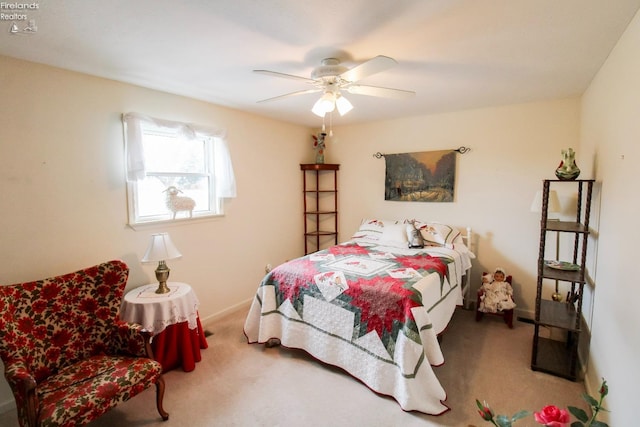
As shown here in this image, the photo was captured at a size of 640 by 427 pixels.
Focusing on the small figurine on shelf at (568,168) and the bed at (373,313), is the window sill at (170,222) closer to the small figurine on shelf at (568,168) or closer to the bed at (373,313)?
the bed at (373,313)

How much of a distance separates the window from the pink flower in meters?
2.83

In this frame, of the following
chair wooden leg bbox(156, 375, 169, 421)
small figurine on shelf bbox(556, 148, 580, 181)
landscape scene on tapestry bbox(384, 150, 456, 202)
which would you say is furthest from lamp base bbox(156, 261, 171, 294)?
small figurine on shelf bbox(556, 148, 580, 181)

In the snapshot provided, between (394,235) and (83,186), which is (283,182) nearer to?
(394,235)

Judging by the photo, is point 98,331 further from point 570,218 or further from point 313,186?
point 570,218

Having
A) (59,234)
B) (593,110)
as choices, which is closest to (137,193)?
(59,234)

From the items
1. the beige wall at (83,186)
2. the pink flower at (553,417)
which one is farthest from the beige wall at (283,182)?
the pink flower at (553,417)

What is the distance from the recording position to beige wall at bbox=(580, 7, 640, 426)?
1.46m

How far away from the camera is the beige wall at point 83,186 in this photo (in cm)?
204

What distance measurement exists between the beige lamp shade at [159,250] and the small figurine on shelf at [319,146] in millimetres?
2518

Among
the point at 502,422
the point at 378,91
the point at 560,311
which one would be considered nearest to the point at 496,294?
the point at 560,311

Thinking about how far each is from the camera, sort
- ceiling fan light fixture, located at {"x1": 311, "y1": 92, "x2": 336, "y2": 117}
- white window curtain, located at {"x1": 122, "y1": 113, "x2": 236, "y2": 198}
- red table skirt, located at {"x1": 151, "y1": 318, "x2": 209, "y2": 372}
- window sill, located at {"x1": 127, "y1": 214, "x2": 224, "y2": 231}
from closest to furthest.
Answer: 1. ceiling fan light fixture, located at {"x1": 311, "y1": 92, "x2": 336, "y2": 117}
2. red table skirt, located at {"x1": 151, "y1": 318, "x2": 209, "y2": 372}
3. white window curtain, located at {"x1": 122, "y1": 113, "x2": 236, "y2": 198}
4. window sill, located at {"x1": 127, "y1": 214, "x2": 224, "y2": 231}

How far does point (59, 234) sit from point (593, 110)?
13.8 feet

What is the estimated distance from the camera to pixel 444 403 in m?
2.05

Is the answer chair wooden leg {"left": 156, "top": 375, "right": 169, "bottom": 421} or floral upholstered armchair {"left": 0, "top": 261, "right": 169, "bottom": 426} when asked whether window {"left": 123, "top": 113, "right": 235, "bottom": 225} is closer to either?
floral upholstered armchair {"left": 0, "top": 261, "right": 169, "bottom": 426}
